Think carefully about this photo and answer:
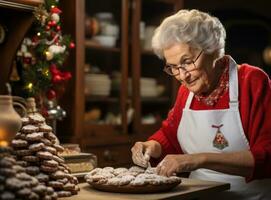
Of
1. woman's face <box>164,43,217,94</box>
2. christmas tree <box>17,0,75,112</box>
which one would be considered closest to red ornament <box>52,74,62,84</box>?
christmas tree <box>17,0,75,112</box>

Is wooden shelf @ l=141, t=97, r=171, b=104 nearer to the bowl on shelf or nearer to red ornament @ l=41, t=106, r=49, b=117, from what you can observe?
the bowl on shelf

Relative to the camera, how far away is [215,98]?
6.99 feet

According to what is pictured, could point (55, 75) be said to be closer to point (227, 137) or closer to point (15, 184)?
point (227, 137)

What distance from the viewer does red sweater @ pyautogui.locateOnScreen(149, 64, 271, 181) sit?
1866mm

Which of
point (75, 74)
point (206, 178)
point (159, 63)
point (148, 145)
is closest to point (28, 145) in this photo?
point (148, 145)

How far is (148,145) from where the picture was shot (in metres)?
2.14

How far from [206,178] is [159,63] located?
1851 millimetres

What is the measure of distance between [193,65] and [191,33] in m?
0.12

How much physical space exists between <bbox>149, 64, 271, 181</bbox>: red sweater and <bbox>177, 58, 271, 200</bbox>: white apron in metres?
0.02

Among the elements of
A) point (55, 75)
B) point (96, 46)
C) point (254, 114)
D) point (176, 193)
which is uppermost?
point (96, 46)

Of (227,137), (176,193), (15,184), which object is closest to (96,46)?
(227,137)

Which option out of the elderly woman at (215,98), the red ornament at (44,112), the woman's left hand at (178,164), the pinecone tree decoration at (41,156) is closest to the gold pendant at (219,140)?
the elderly woman at (215,98)

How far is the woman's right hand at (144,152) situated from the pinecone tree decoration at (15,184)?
28.1 inches

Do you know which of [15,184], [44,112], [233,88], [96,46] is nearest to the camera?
[15,184]
